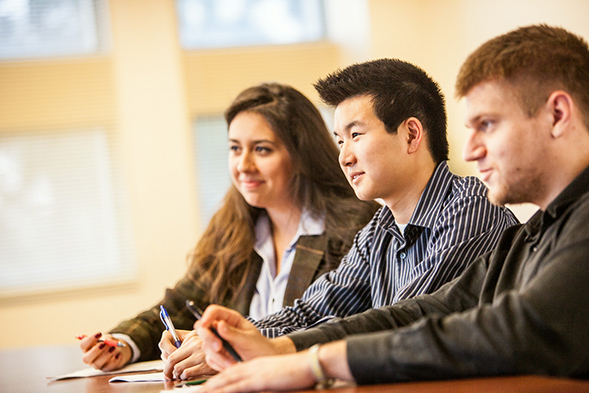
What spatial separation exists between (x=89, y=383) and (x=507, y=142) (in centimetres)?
117

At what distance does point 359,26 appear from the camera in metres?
5.49

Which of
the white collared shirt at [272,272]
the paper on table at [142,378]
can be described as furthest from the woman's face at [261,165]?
the paper on table at [142,378]

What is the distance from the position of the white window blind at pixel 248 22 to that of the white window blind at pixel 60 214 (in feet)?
3.78

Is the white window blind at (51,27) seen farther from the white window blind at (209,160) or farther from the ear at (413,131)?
the ear at (413,131)

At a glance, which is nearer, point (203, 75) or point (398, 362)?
point (398, 362)

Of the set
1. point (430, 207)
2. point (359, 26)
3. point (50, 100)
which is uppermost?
point (359, 26)

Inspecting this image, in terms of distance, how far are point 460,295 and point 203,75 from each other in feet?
14.4

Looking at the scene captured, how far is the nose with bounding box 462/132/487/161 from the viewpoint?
4.07 feet

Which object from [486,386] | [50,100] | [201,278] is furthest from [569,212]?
[50,100]

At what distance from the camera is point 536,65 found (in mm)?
1203

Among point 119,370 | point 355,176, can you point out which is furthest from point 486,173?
point 119,370

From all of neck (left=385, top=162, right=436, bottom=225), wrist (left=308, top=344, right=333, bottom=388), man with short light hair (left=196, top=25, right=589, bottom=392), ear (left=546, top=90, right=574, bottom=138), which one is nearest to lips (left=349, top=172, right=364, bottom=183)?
neck (left=385, top=162, right=436, bottom=225)

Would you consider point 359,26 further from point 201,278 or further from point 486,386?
point 486,386

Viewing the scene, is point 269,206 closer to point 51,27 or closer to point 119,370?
point 119,370
